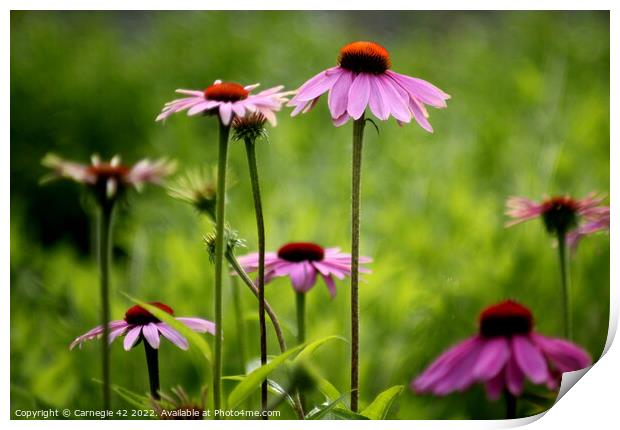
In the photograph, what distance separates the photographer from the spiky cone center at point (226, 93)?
427 mm

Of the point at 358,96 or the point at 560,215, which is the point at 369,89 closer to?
the point at 358,96

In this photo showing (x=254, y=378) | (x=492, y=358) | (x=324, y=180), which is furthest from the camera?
(x=324, y=180)

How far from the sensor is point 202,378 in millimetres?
732

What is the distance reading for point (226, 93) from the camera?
1.40 feet

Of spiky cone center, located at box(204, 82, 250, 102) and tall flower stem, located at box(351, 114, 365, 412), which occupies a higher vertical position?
spiky cone center, located at box(204, 82, 250, 102)

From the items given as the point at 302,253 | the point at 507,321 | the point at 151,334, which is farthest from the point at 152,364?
the point at 507,321

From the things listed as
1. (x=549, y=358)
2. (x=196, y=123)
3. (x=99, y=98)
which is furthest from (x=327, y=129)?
(x=549, y=358)

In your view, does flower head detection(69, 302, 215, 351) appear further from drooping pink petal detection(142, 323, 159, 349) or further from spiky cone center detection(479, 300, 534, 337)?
spiky cone center detection(479, 300, 534, 337)

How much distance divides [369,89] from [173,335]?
176 millimetres

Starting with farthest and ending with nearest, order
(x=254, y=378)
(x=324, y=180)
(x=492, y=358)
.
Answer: (x=324, y=180) → (x=492, y=358) → (x=254, y=378)

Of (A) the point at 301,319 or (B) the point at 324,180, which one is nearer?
(A) the point at 301,319

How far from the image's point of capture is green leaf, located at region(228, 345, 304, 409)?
394 millimetres

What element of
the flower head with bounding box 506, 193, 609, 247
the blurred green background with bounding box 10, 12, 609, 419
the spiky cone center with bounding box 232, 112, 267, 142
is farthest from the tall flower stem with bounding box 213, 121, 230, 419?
the flower head with bounding box 506, 193, 609, 247

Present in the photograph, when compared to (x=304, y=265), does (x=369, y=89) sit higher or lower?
higher
